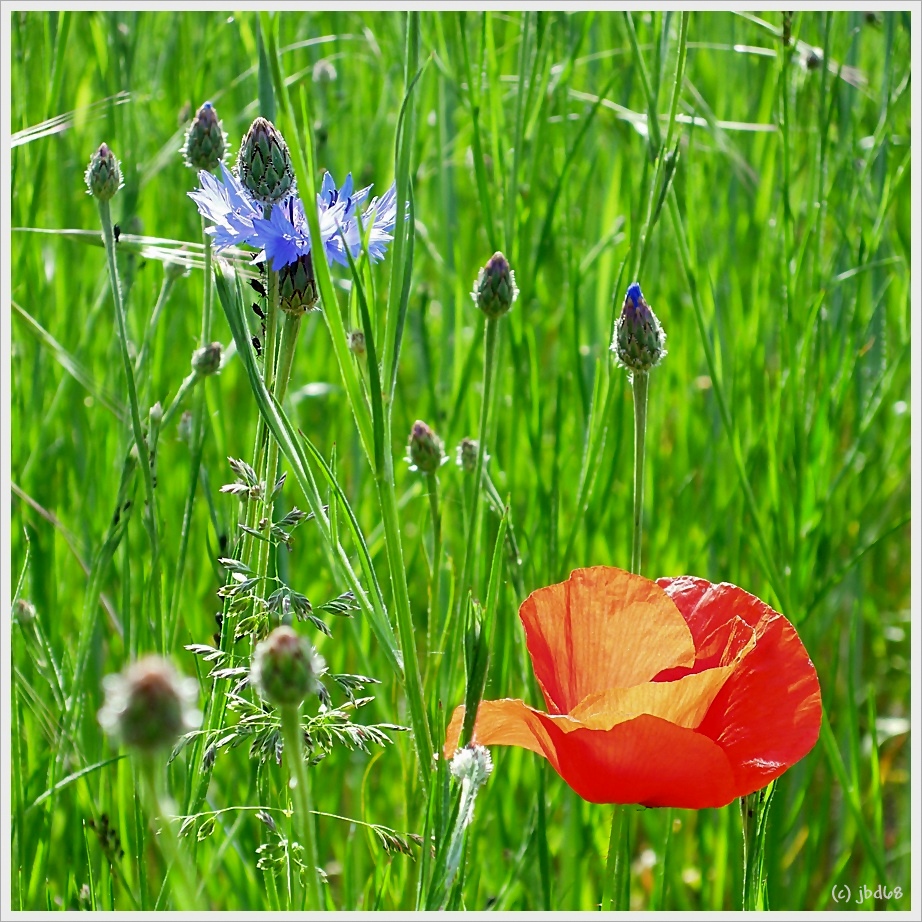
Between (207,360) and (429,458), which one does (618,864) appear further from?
(207,360)

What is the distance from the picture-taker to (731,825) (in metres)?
0.90

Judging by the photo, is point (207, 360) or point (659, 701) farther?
point (207, 360)

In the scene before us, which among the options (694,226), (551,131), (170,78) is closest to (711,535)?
(694,226)

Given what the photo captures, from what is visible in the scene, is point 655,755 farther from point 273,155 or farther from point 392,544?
point 273,155

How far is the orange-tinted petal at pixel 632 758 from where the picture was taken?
46 cm

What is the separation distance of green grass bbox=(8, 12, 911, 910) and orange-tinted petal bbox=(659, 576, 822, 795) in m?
0.13

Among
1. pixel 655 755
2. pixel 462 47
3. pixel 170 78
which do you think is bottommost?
pixel 655 755

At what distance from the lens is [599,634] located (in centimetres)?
53

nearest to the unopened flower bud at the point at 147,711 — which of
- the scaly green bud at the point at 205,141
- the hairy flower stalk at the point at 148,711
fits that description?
the hairy flower stalk at the point at 148,711

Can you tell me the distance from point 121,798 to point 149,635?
0.13 m

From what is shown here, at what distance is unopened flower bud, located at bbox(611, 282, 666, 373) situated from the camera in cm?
54

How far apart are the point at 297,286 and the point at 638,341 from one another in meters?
0.18

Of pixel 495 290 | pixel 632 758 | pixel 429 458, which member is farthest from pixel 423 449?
pixel 632 758

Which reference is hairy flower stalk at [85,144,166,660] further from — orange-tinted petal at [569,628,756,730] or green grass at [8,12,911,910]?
orange-tinted petal at [569,628,756,730]
